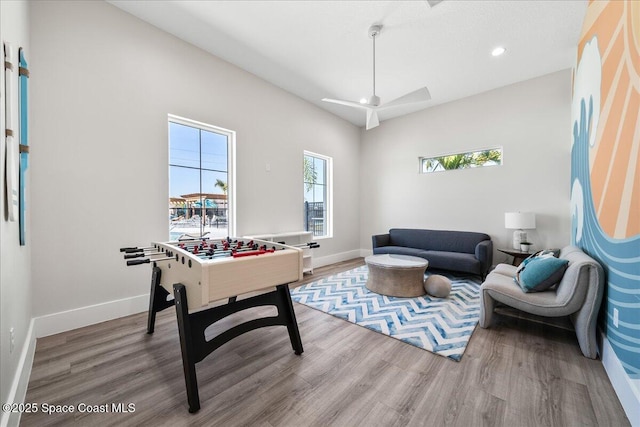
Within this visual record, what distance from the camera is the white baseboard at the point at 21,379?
3.89 ft

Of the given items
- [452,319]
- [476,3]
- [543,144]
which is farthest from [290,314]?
[543,144]

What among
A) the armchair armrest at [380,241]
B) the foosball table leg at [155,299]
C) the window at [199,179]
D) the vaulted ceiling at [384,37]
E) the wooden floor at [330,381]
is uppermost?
the vaulted ceiling at [384,37]

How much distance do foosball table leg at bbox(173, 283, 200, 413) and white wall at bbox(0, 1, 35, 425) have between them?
0.72 metres

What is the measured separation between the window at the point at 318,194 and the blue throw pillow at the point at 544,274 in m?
3.41

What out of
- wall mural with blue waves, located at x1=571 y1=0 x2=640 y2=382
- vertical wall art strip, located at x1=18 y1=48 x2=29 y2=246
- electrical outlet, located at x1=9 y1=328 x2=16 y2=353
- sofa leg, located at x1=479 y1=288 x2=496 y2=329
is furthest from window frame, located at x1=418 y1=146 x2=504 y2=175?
electrical outlet, located at x1=9 y1=328 x2=16 y2=353

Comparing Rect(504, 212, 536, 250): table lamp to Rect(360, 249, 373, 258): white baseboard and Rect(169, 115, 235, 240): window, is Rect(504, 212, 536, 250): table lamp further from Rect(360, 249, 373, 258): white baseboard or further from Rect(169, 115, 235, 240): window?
Rect(169, 115, 235, 240): window

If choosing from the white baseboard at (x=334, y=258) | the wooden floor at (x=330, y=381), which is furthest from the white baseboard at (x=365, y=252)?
the wooden floor at (x=330, y=381)

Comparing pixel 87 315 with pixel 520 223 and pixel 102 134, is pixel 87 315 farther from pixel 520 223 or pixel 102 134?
→ pixel 520 223

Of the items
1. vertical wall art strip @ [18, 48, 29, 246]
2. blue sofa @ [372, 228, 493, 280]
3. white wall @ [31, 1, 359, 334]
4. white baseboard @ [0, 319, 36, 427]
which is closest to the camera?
white baseboard @ [0, 319, 36, 427]

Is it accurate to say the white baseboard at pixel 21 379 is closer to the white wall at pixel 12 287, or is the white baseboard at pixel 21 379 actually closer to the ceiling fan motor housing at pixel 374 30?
the white wall at pixel 12 287

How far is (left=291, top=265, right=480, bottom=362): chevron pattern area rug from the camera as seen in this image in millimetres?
2148

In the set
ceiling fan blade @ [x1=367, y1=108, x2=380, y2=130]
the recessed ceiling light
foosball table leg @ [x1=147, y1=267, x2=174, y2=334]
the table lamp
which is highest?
the recessed ceiling light

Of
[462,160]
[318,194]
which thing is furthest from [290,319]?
[462,160]

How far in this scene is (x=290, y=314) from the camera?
1966 mm
